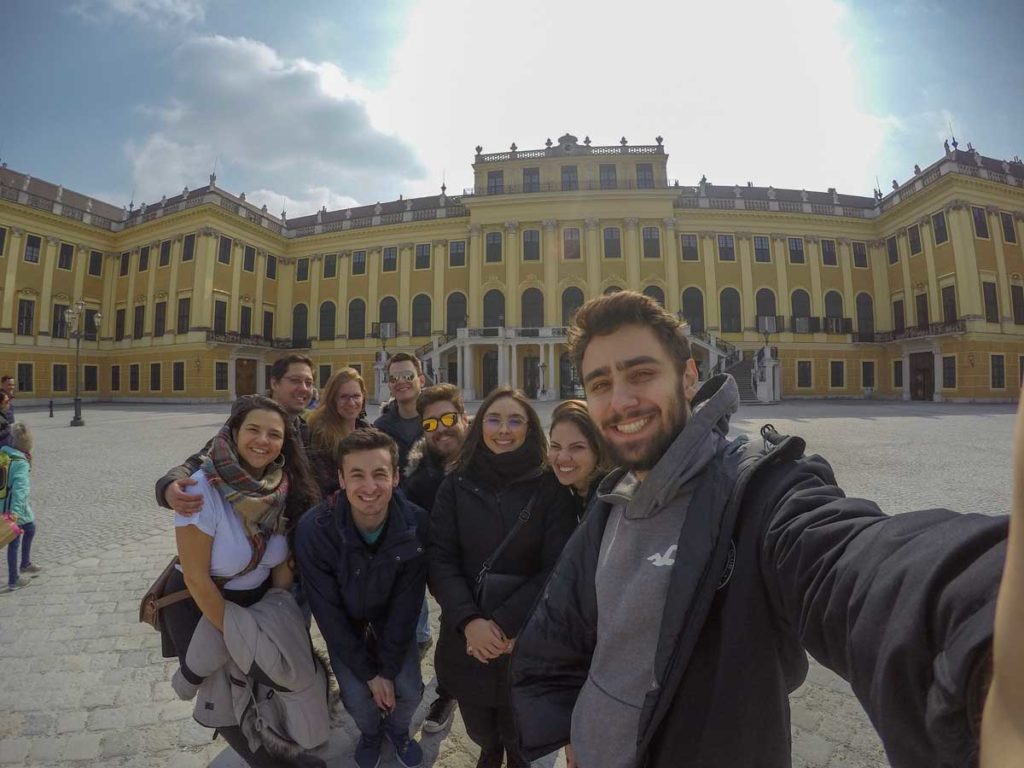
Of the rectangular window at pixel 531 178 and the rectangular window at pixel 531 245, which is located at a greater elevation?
the rectangular window at pixel 531 178

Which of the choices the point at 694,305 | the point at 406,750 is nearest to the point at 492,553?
the point at 406,750

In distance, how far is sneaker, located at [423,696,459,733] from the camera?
228 centimetres

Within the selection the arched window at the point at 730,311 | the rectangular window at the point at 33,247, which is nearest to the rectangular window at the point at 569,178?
the arched window at the point at 730,311

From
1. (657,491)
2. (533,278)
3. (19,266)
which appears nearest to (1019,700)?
(657,491)

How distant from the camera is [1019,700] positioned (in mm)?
404

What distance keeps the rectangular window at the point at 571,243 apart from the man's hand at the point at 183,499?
1150 inches

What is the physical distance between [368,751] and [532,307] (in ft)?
93.6

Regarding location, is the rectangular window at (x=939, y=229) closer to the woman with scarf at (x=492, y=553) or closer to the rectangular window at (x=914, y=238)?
the rectangular window at (x=914, y=238)

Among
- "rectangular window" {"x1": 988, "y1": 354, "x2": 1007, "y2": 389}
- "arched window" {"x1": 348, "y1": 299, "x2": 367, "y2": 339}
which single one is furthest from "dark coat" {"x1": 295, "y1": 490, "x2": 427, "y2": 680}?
"rectangular window" {"x1": 988, "y1": 354, "x2": 1007, "y2": 389}

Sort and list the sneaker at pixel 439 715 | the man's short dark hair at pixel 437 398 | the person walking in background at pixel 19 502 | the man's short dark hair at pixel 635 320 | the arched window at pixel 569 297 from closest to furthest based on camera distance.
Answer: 1. the man's short dark hair at pixel 635 320
2. the sneaker at pixel 439 715
3. the man's short dark hair at pixel 437 398
4. the person walking in background at pixel 19 502
5. the arched window at pixel 569 297

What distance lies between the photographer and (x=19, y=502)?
3.79 metres

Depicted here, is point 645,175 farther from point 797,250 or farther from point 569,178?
point 797,250

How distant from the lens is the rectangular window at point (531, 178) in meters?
30.6

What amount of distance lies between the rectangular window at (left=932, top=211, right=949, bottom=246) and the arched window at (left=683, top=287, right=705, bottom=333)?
40.9ft
